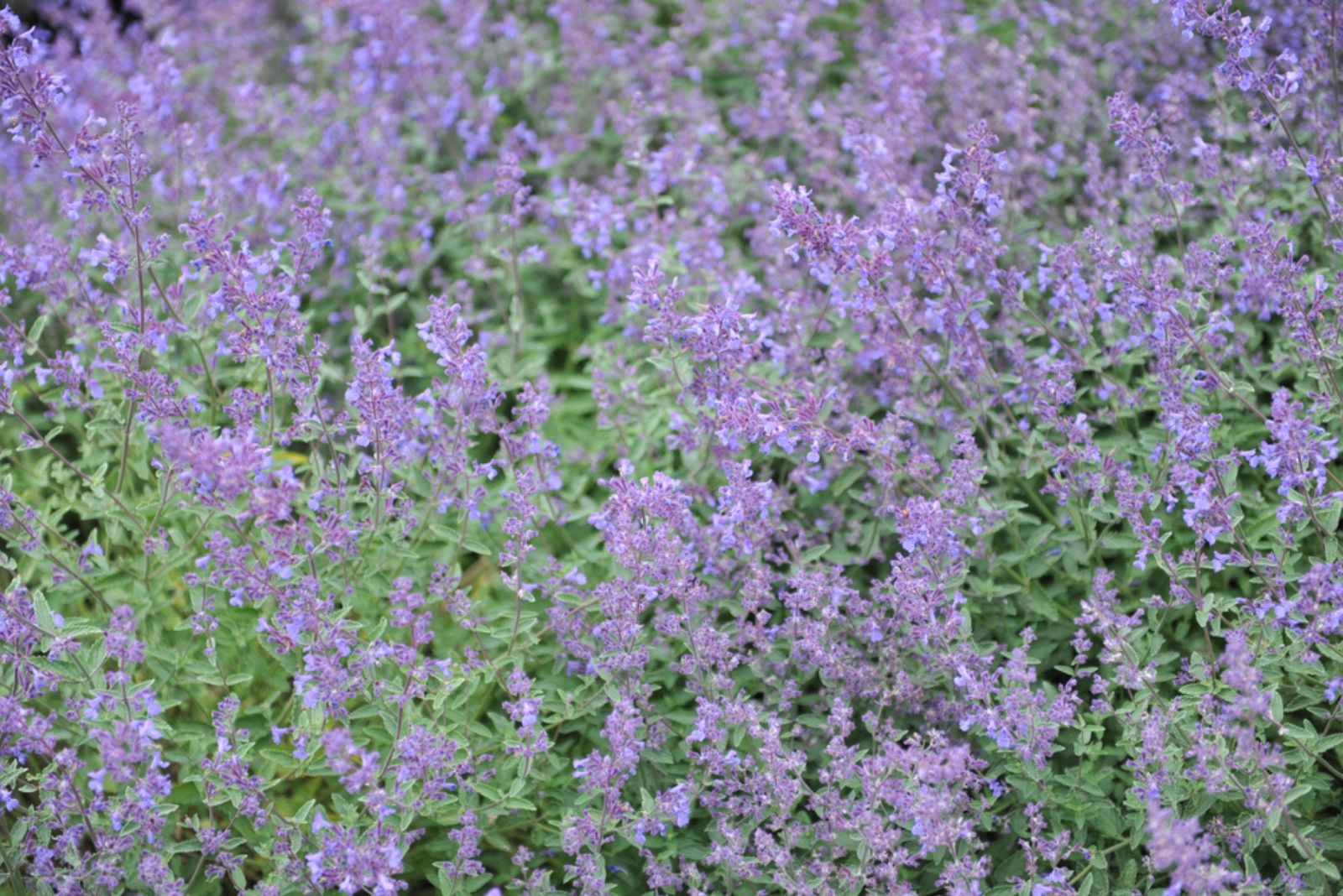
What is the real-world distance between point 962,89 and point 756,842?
3837 millimetres

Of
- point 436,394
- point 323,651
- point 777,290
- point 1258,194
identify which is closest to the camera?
point 323,651

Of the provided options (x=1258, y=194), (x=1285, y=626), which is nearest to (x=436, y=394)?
(x=1285, y=626)

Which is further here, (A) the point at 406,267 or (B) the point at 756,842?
(A) the point at 406,267

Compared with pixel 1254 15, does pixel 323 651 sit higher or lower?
lower

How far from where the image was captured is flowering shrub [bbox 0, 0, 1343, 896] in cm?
348

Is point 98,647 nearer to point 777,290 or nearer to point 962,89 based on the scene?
point 777,290

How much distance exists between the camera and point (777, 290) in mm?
4863

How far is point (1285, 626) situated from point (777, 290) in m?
2.18

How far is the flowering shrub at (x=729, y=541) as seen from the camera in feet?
11.4

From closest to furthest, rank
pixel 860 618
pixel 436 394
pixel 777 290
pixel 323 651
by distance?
pixel 323 651, pixel 860 618, pixel 436 394, pixel 777 290

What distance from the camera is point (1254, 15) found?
5.96 metres

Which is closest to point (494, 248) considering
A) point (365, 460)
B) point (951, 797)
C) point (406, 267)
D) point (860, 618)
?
point (406, 267)

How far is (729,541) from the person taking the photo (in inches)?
155

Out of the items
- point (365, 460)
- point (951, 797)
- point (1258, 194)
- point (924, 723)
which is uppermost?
point (1258, 194)
